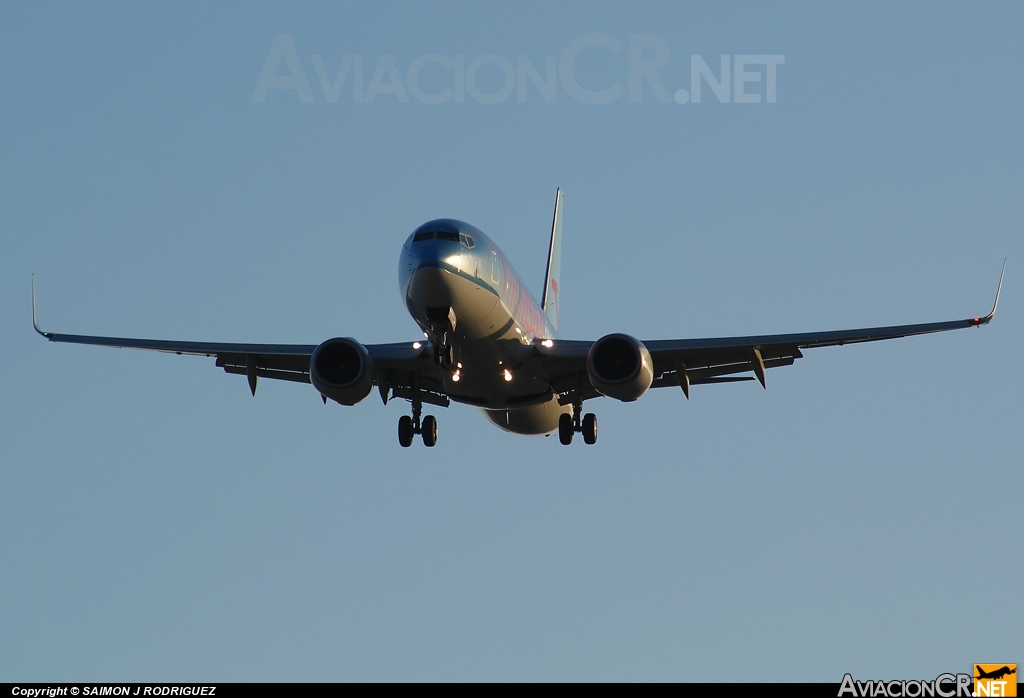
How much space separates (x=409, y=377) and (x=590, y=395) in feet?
16.5

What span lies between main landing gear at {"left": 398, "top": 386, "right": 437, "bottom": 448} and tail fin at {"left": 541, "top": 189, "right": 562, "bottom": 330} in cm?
1164

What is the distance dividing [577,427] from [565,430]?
0.34 meters

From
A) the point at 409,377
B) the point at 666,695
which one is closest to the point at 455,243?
the point at 409,377

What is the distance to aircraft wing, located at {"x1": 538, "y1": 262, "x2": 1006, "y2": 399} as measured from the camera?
32.8 metres

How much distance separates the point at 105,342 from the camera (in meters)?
37.4

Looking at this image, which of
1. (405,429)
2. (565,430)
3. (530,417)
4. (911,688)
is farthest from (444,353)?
(911,688)

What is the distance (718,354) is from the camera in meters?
34.9

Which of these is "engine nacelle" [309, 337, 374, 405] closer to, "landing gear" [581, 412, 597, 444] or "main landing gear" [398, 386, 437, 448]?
"main landing gear" [398, 386, 437, 448]

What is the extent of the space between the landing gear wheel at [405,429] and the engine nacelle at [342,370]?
3167 millimetres

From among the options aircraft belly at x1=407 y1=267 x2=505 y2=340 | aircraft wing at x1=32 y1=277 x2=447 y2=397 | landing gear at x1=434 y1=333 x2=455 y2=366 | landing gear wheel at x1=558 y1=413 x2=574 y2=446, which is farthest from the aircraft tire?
landing gear at x1=434 y1=333 x2=455 y2=366

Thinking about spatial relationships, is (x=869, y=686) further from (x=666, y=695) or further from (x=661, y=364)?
(x=661, y=364)

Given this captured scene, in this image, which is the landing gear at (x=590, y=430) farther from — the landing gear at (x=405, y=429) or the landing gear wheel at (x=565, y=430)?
the landing gear at (x=405, y=429)

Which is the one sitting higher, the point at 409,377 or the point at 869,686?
the point at 409,377

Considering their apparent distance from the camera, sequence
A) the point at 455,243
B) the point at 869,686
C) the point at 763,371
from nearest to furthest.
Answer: the point at 869,686
the point at 455,243
the point at 763,371
